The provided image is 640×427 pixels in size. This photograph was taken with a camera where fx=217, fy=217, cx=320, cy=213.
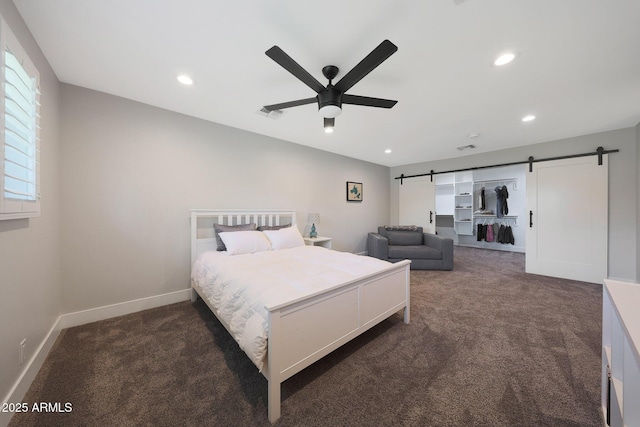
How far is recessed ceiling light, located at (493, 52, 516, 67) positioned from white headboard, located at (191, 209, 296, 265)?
10.4ft

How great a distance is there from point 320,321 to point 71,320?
2644mm

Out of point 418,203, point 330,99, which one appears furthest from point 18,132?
point 418,203

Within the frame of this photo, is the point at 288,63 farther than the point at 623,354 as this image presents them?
Yes

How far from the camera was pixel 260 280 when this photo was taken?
169 cm

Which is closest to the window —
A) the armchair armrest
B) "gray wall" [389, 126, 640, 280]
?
the armchair armrest

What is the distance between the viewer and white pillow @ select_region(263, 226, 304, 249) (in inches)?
121

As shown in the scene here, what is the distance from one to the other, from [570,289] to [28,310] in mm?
6013

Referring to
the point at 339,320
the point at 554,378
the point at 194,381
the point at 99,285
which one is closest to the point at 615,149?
the point at 554,378

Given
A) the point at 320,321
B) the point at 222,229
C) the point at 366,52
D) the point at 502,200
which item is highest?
the point at 366,52

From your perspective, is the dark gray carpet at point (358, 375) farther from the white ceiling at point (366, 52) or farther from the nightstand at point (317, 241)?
the white ceiling at point (366, 52)

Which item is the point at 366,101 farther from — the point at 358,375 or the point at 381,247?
the point at 381,247

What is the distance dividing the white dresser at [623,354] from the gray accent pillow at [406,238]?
143 inches

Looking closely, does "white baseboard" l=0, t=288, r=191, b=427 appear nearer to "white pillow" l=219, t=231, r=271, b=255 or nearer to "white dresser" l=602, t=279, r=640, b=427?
"white pillow" l=219, t=231, r=271, b=255

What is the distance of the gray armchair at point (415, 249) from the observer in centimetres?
417
